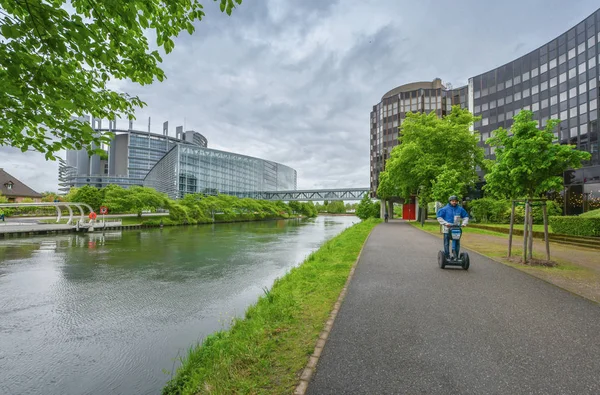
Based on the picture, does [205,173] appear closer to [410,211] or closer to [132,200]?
[132,200]

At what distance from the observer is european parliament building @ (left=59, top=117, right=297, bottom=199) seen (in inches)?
3282

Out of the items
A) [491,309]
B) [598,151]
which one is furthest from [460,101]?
[491,309]

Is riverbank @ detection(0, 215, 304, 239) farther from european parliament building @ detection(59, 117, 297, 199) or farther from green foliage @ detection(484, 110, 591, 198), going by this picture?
green foliage @ detection(484, 110, 591, 198)

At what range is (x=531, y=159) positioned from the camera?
8594 mm

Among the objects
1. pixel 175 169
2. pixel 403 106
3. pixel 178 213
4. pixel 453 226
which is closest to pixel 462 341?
pixel 453 226

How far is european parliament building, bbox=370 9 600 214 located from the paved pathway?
29.9m

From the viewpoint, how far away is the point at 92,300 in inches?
331

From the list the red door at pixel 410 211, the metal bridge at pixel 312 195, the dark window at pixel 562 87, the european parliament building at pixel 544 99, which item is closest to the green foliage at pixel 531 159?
the european parliament building at pixel 544 99

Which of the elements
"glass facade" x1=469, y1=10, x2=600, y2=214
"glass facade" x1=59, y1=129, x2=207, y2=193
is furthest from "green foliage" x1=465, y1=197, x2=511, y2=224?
"glass facade" x1=59, y1=129, x2=207, y2=193

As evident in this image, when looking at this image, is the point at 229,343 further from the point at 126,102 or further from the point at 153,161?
the point at 153,161

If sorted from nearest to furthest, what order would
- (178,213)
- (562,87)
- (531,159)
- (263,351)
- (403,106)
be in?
1. (263,351)
2. (531,159)
3. (562,87)
4. (178,213)
5. (403,106)

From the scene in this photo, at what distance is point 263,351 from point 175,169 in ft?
279

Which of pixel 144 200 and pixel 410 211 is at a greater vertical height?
pixel 144 200

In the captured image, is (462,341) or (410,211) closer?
(462,341)
